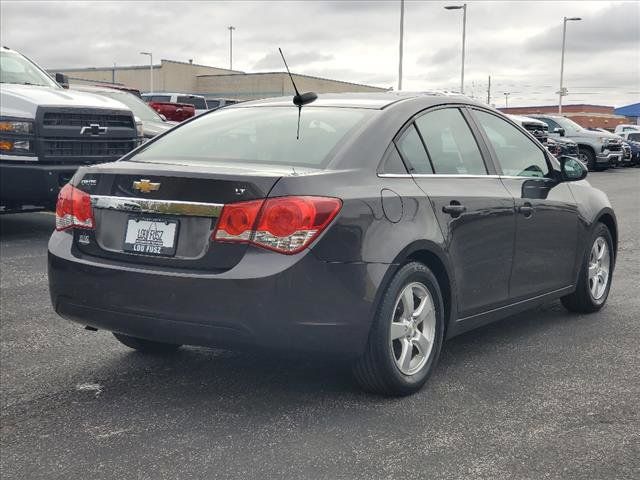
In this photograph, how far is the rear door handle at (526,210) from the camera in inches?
220

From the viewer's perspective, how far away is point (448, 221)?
4883 mm

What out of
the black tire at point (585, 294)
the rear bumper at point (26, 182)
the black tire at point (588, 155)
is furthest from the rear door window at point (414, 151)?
the black tire at point (588, 155)

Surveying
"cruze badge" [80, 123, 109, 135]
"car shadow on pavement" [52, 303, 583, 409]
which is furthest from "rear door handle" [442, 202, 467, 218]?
"cruze badge" [80, 123, 109, 135]

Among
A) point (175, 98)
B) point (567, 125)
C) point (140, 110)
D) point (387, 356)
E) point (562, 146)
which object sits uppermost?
point (175, 98)

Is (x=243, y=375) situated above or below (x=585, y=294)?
below

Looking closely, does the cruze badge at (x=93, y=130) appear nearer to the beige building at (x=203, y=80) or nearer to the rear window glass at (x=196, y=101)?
the rear window glass at (x=196, y=101)

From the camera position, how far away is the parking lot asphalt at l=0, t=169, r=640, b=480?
146 inches

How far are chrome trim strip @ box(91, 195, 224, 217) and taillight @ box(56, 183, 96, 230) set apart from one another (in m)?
0.07

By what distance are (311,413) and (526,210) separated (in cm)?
207

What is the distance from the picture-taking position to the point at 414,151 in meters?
4.93

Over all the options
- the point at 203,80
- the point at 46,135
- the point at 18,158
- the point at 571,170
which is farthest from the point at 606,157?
the point at 203,80

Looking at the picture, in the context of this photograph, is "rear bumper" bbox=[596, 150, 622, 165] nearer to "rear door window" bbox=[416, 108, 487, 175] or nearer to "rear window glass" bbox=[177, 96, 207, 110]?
"rear window glass" bbox=[177, 96, 207, 110]

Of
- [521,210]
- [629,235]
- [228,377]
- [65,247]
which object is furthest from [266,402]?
[629,235]

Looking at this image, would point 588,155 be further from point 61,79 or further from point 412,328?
point 412,328
